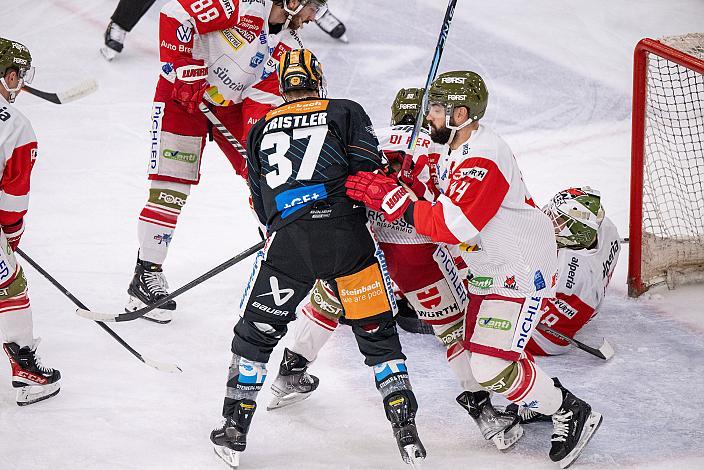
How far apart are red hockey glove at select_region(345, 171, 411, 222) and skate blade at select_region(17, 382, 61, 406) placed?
4.73 ft

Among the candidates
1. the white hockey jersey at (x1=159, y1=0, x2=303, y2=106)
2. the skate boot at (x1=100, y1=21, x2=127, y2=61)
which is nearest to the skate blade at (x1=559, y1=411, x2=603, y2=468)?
the white hockey jersey at (x1=159, y1=0, x2=303, y2=106)

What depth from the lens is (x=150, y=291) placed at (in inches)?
165

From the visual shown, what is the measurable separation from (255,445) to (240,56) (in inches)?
69.3

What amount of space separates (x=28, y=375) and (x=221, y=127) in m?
1.38

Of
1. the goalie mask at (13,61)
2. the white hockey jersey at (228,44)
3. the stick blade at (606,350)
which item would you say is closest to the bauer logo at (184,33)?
the white hockey jersey at (228,44)

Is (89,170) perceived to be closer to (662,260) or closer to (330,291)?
(330,291)

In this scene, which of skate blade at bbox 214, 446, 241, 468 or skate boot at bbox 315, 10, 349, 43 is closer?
skate blade at bbox 214, 446, 241, 468

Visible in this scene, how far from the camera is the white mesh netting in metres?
4.36

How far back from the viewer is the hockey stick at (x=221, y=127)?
417cm

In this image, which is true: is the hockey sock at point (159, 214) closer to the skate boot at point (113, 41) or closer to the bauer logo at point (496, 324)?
the bauer logo at point (496, 324)

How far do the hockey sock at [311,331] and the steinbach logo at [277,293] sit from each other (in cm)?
54

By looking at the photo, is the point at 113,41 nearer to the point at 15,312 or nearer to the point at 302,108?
the point at 15,312

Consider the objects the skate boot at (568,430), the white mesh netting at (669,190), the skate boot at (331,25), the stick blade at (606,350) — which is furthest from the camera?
the skate boot at (331,25)

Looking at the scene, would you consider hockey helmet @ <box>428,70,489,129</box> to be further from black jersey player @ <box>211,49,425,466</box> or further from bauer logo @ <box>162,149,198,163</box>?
bauer logo @ <box>162,149,198,163</box>
